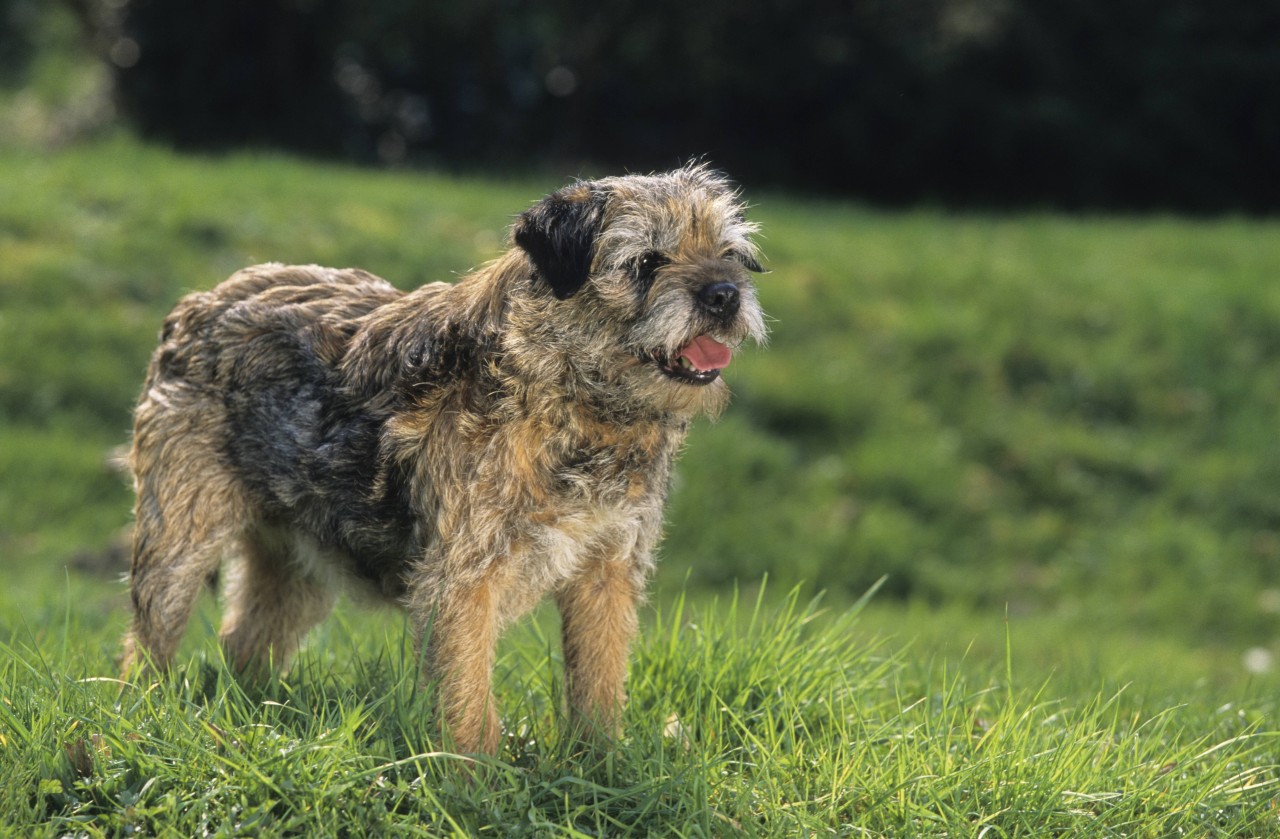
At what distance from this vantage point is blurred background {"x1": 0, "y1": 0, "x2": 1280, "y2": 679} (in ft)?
34.6

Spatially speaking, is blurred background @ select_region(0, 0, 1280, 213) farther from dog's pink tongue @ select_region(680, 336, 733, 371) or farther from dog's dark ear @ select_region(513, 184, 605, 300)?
dog's pink tongue @ select_region(680, 336, 733, 371)

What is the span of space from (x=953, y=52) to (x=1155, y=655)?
12720 mm

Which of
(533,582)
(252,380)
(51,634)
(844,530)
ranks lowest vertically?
(844,530)

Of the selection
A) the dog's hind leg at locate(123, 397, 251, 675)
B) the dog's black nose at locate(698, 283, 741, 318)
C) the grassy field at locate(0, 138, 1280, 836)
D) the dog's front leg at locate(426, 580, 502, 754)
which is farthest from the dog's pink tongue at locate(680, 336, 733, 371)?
the dog's hind leg at locate(123, 397, 251, 675)

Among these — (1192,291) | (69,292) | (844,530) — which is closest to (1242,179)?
(1192,291)

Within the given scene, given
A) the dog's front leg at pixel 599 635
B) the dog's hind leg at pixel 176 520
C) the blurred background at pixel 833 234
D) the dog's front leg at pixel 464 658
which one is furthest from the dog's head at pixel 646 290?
the dog's hind leg at pixel 176 520

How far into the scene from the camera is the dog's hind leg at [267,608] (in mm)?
5441

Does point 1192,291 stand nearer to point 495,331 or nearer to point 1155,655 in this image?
point 1155,655

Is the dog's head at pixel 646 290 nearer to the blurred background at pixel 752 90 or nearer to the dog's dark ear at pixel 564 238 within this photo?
the dog's dark ear at pixel 564 238

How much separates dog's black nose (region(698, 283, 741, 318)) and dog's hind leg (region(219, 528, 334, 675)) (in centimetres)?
205

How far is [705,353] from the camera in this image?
4.35 m

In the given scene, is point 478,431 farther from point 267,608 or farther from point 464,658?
point 267,608

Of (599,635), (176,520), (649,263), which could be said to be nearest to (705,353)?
(649,263)

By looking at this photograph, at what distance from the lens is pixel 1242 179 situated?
21453mm
